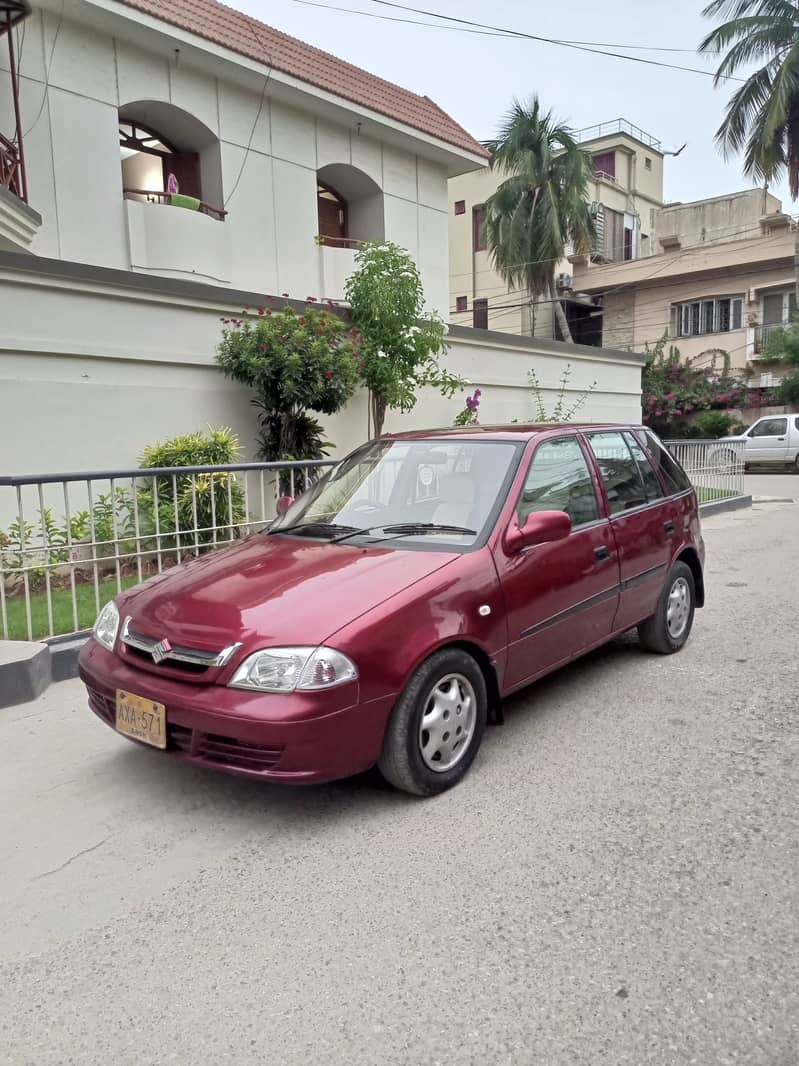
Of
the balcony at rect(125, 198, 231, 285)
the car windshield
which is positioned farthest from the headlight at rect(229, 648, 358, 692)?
the balcony at rect(125, 198, 231, 285)

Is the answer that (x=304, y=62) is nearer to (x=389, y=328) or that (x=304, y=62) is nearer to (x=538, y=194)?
(x=389, y=328)

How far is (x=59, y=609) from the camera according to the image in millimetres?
5668

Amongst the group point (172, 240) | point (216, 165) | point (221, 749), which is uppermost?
point (216, 165)

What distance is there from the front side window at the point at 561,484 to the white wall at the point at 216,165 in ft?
29.9

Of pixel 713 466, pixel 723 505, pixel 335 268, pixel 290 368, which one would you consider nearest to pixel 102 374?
pixel 290 368

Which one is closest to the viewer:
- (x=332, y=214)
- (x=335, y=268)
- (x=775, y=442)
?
(x=335, y=268)

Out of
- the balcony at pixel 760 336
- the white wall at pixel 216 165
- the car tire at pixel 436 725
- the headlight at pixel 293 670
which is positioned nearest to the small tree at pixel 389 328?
the white wall at pixel 216 165

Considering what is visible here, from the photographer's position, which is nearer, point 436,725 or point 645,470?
point 436,725

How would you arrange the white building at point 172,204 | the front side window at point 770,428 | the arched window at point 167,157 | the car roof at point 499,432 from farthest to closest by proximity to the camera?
the front side window at point 770,428 < the arched window at point 167,157 < the white building at point 172,204 < the car roof at point 499,432

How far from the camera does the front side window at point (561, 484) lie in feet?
13.9

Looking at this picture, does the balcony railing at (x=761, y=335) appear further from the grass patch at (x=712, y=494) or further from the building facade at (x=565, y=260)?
the grass patch at (x=712, y=494)

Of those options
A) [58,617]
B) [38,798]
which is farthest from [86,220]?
[38,798]

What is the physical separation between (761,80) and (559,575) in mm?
27411

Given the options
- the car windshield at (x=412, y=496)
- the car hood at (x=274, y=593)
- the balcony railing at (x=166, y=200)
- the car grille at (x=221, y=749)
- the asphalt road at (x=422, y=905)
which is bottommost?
the asphalt road at (x=422, y=905)
